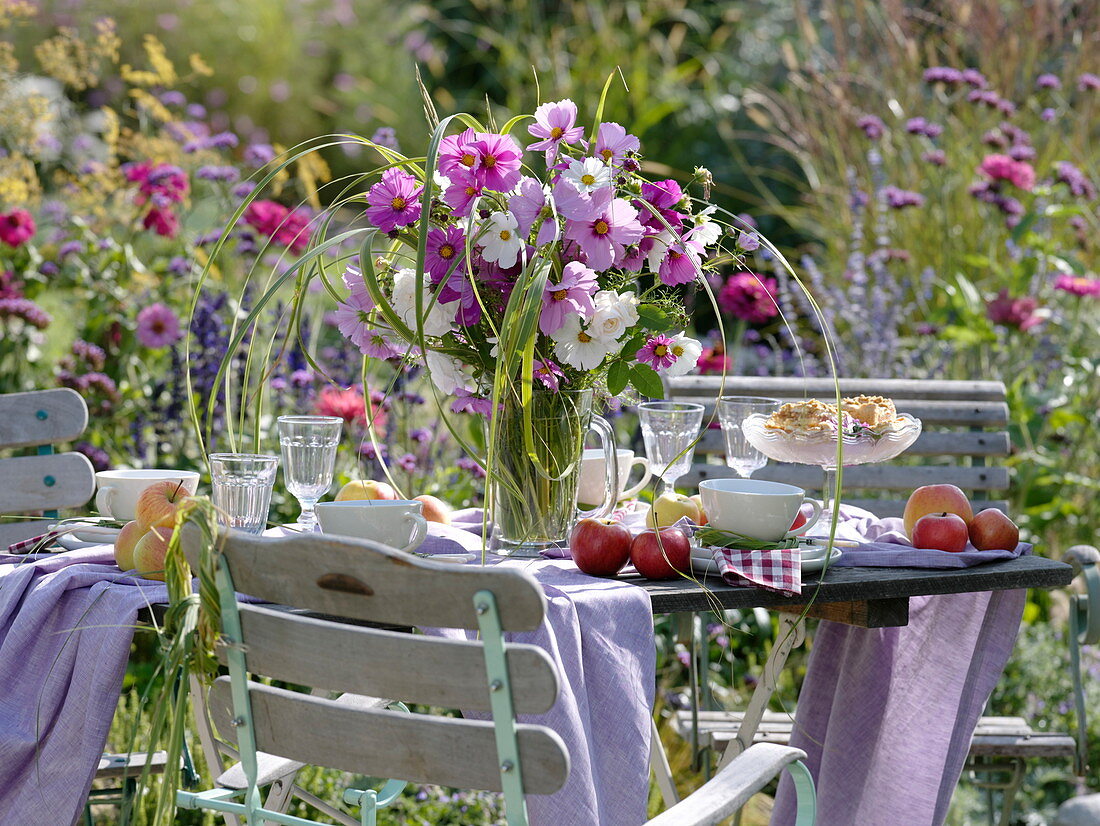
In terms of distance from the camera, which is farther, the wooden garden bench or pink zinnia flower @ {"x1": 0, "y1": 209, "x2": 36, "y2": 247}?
pink zinnia flower @ {"x1": 0, "y1": 209, "x2": 36, "y2": 247}

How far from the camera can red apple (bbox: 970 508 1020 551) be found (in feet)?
7.40

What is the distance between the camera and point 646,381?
83.9 inches

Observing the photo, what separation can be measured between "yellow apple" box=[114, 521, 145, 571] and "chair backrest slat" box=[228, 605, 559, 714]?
518mm

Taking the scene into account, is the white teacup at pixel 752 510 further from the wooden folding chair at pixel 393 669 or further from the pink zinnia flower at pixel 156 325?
the pink zinnia flower at pixel 156 325

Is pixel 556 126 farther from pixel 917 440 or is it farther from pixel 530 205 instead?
pixel 917 440

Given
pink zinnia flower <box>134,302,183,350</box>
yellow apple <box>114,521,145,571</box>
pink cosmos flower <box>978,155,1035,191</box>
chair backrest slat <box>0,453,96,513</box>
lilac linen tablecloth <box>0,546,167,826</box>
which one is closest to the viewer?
lilac linen tablecloth <box>0,546,167,826</box>

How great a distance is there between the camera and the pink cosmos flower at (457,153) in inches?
79.7

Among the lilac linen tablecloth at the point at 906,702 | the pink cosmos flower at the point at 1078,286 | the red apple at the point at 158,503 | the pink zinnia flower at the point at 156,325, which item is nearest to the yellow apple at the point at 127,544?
the red apple at the point at 158,503

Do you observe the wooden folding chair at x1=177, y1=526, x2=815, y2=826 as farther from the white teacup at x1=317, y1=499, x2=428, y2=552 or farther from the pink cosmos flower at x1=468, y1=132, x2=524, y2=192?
the pink cosmos flower at x1=468, y1=132, x2=524, y2=192

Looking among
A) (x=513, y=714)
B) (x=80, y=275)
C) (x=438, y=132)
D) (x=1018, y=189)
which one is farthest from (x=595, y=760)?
(x=1018, y=189)

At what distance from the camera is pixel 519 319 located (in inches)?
77.0

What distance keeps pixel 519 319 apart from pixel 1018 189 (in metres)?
3.10

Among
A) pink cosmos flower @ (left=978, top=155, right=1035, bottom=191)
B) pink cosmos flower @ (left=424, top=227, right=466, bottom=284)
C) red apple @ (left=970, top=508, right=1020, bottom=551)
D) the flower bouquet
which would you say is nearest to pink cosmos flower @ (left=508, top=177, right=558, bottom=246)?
the flower bouquet

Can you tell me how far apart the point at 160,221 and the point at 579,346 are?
2369 mm
